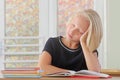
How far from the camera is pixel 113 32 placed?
12.7 feet

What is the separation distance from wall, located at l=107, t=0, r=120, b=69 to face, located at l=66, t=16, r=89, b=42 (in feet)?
6.03

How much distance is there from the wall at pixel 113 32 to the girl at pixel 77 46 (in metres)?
1.74

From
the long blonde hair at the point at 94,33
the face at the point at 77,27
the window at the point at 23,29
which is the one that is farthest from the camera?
the window at the point at 23,29

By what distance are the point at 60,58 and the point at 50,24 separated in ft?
6.43

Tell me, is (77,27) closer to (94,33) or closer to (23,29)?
(94,33)

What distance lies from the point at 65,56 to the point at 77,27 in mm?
235

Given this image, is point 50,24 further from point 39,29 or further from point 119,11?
point 119,11

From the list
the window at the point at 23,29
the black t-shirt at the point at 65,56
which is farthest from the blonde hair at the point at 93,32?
the window at the point at 23,29

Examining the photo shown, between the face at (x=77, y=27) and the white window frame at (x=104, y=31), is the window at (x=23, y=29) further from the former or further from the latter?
the face at (x=77, y=27)

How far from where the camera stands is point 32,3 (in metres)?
4.11

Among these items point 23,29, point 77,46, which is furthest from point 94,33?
point 23,29

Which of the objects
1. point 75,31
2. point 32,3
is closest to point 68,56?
point 75,31

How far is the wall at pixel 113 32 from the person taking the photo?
152 inches

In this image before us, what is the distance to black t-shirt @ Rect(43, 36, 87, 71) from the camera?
213cm
